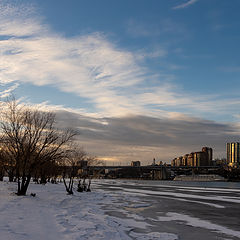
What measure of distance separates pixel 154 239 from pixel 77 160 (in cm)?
4371

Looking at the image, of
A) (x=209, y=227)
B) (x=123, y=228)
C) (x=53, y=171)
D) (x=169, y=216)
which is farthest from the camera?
(x=53, y=171)

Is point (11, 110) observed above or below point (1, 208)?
above

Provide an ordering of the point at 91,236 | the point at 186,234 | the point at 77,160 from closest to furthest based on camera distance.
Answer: the point at 91,236 < the point at 186,234 < the point at 77,160

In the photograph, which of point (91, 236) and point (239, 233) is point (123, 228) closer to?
point (91, 236)

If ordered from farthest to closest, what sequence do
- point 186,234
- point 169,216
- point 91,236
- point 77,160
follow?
point 77,160
point 169,216
point 186,234
point 91,236

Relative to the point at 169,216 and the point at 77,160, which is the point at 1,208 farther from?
the point at 77,160

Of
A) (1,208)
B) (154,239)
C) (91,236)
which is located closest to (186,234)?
(154,239)

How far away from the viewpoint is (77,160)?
2277 inches

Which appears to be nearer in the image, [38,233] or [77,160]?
[38,233]

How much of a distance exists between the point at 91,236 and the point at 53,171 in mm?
72070

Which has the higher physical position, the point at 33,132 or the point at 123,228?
the point at 33,132

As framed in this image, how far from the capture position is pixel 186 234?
16922 mm

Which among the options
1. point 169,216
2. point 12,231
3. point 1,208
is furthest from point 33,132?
point 12,231

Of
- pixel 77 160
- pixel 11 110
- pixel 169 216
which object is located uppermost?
pixel 11 110
